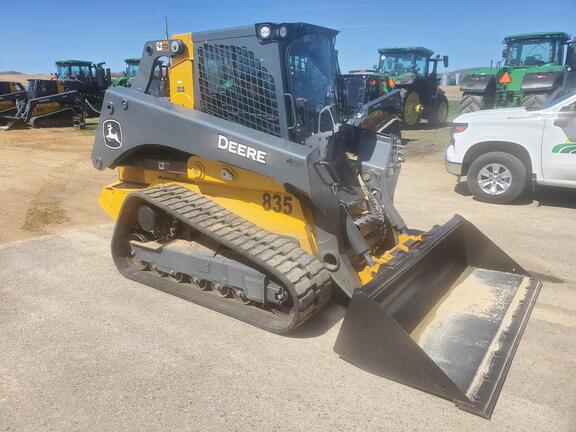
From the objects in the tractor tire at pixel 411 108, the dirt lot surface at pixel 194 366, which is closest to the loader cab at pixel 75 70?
the tractor tire at pixel 411 108

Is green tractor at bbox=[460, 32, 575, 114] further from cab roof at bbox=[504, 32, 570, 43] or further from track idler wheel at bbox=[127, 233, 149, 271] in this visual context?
track idler wheel at bbox=[127, 233, 149, 271]

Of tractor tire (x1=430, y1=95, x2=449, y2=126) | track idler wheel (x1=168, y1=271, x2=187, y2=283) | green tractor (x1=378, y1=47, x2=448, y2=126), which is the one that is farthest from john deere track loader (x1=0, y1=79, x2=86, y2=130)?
track idler wheel (x1=168, y1=271, x2=187, y2=283)

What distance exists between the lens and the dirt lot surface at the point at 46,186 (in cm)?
689

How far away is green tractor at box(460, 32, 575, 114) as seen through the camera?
14.0 meters

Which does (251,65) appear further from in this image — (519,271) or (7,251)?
(7,251)

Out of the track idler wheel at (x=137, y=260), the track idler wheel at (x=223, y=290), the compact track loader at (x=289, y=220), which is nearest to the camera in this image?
the compact track loader at (x=289, y=220)

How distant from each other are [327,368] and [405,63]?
55.1ft

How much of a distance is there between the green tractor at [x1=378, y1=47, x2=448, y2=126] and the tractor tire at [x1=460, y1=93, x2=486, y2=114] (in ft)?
9.12

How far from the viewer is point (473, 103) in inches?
552

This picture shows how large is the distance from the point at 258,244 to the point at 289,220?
1.19ft

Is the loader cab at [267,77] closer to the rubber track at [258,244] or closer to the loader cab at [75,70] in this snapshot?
the rubber track at [258,244]

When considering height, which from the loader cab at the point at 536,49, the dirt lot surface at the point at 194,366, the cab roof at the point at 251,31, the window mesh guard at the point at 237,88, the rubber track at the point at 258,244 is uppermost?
the loader cab at the point at 536,49

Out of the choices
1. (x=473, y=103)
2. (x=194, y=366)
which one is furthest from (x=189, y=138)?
(x=473, y=103)

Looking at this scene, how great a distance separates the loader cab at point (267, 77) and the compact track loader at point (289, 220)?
12mm
